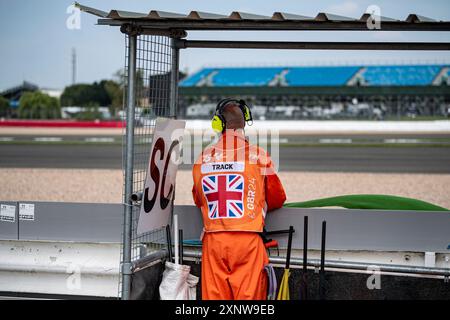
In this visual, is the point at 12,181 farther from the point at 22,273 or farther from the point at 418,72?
the point at 418,72

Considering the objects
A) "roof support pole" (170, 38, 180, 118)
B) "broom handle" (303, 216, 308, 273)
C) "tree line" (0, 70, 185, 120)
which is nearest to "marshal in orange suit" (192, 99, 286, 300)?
"broom handle" (303, 216, 308, 273)

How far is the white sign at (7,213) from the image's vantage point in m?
5.07

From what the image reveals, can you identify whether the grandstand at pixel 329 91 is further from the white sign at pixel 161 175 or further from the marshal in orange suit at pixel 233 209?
the marshal in orange suit at pixel 233 209

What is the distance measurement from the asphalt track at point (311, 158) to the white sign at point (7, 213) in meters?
12.6

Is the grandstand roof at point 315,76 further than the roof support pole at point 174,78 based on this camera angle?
Yes

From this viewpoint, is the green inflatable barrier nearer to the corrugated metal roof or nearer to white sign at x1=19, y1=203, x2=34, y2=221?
the corrugated metal roof

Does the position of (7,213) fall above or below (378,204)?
below

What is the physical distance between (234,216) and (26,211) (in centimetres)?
192

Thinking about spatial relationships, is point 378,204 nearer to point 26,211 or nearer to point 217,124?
point 217,124

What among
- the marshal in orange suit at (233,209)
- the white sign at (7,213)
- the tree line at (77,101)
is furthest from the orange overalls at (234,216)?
the tree line at (77,101)

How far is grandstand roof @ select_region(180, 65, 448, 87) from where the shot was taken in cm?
→ 5684

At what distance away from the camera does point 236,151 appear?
4.02m

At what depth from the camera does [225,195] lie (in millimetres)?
3961

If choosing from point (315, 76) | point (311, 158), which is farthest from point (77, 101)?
point (311, 158)
